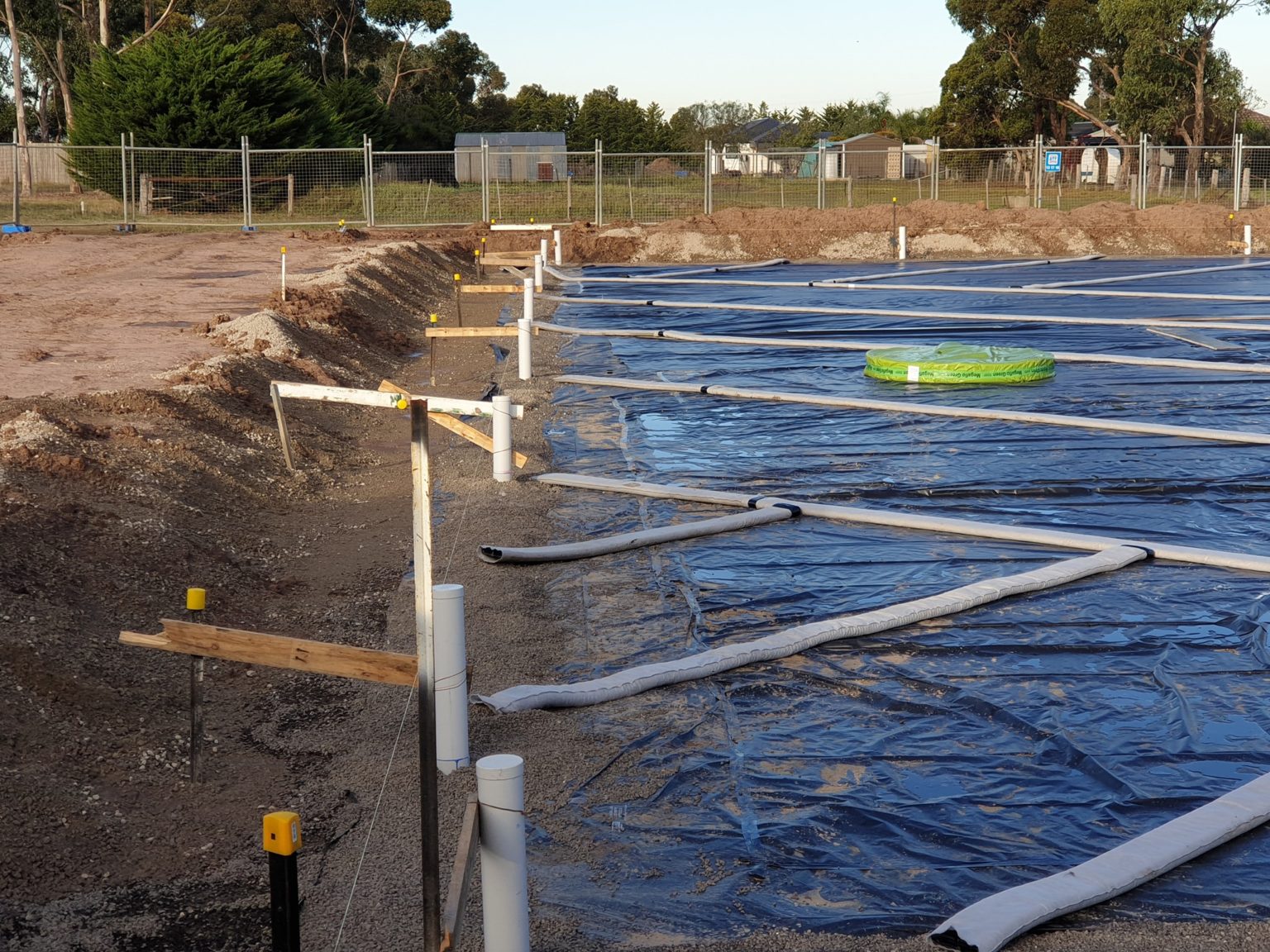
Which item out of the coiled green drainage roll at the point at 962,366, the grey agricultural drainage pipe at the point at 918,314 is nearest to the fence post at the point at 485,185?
the grey agricultural drainage pipe at the point at 918,314

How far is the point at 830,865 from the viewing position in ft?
14.9

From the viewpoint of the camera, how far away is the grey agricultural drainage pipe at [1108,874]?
3.94 m

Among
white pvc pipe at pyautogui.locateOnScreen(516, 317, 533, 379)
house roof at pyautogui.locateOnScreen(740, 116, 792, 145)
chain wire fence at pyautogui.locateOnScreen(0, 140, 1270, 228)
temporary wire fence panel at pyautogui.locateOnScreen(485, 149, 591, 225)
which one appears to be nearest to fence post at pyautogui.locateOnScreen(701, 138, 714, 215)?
chain wire fence at pyautogui.locateOnScreen(0, 140, 1270, 228)

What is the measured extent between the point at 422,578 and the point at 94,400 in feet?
27.0

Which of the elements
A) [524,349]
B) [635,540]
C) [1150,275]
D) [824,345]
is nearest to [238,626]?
[635,540]

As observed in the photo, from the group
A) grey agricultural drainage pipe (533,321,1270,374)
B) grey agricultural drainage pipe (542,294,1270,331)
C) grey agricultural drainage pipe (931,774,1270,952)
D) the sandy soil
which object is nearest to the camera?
→ grey agricultural drainage pipe (931,774,1270,952)

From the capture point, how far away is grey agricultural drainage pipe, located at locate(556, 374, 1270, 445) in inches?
445

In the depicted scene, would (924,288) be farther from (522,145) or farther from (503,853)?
(522,145)

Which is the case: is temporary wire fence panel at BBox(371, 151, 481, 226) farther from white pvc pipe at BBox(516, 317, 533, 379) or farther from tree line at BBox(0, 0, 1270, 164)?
white pvc pipe at BBox(516, 317, 533, 379)

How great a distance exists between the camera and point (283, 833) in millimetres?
3158

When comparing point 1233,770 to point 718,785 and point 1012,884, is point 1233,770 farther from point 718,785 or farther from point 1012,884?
point 718,785

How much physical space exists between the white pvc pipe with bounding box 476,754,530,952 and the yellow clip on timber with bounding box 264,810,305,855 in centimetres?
52

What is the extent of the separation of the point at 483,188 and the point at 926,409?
2542cm

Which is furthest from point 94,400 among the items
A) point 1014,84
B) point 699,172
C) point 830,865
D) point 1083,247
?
point 1014,84
